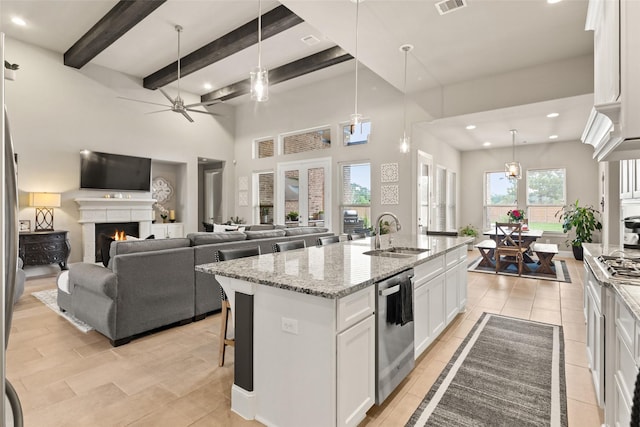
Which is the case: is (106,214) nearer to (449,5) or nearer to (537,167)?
(449,5)

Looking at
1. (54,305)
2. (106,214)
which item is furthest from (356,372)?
(106,214)

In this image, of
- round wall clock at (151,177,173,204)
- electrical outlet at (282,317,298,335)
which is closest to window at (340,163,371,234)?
round wall clock at (151,177,173,204)

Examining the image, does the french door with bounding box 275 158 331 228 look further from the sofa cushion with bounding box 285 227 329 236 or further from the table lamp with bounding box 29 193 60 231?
the table lamp with bounding box 29 193 60 231

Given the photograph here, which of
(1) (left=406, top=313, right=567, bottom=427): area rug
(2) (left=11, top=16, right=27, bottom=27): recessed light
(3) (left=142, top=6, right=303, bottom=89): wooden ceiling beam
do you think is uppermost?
(2) (left=11, top=16, right=27, bottom=27): recessed light

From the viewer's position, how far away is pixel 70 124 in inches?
252

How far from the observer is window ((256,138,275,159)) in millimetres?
Result: 8658

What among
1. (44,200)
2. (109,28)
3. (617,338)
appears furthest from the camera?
(44,200)

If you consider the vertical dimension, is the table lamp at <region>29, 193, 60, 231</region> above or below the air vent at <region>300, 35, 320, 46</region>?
below

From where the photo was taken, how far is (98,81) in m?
6.80

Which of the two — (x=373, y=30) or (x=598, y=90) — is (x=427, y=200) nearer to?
(x=373, y=30)

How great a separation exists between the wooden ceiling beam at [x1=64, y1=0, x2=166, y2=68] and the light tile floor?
13.6 ft

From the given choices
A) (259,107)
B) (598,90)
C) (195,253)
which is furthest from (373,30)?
(259,107)

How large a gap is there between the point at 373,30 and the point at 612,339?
11.9 feet

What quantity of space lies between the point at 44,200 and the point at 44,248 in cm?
85
